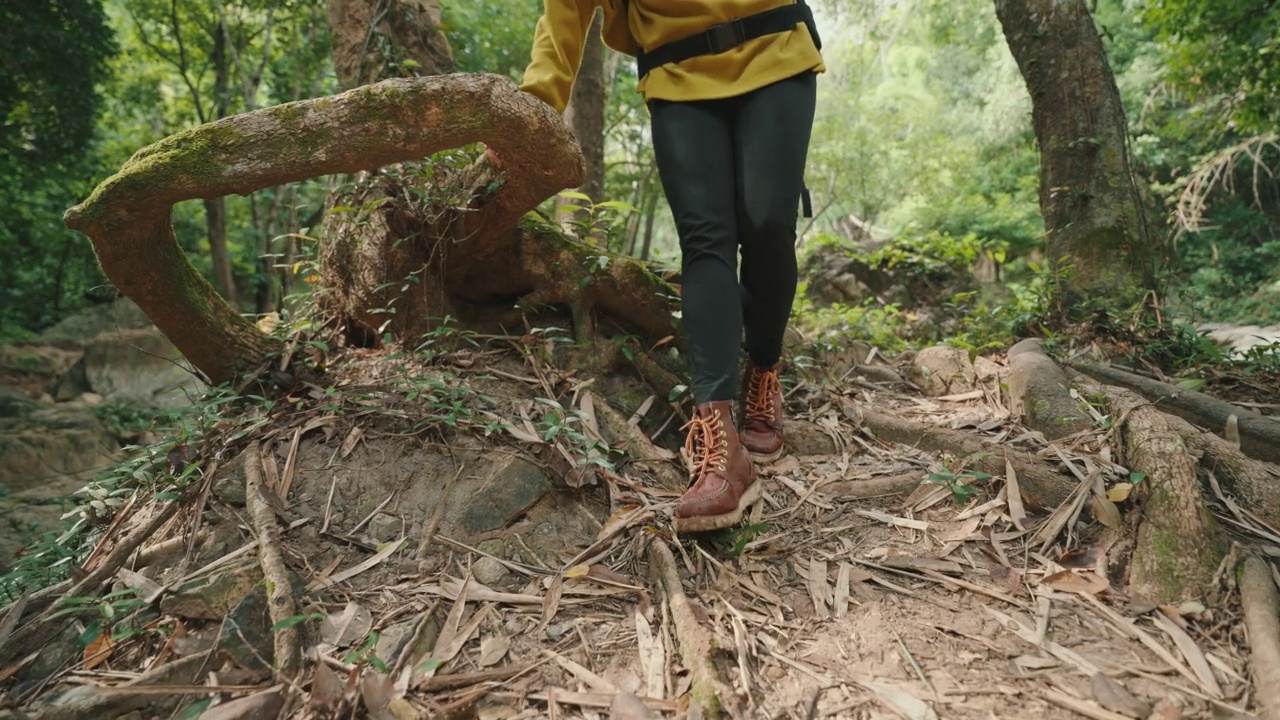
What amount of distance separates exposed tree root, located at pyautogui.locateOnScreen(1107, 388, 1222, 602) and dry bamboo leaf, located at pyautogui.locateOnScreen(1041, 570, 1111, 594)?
0.22ft

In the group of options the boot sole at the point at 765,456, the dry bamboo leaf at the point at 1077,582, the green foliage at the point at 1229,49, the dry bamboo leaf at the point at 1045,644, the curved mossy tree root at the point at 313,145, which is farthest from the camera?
the green foliage at the point at 1229,49

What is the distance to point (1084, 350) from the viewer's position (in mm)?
2766

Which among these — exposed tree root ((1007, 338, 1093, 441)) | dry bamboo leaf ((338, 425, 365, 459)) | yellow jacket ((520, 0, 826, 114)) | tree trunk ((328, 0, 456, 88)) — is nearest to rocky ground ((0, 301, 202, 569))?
dry bamboo leaf ((338, 425, 365, 459))

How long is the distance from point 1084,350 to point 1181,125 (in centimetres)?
718

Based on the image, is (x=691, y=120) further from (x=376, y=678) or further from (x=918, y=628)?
(x=376, y=678)

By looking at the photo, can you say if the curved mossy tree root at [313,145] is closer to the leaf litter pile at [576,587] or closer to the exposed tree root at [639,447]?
the leaf litter pile at [576,587]

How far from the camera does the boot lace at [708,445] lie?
1.66m

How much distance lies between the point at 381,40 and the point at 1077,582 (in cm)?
326

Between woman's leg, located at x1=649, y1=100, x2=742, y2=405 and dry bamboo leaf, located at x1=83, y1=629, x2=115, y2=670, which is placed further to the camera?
woman's leg, located at x1=649, y1=100, x2=742, y2=405

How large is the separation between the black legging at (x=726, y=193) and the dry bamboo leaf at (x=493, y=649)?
31.7 inches

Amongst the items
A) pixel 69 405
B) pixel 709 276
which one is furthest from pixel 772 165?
pixel 69 405

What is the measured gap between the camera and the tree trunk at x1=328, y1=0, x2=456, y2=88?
2826 mm

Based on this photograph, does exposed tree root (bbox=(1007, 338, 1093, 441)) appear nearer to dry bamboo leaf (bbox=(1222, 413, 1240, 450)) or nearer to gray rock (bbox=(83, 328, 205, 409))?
dry bamboo leaf (bbox=(1222, 413, 1240, 450))

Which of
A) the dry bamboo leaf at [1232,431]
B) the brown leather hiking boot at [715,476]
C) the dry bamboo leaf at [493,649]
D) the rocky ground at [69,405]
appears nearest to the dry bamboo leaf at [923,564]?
the brown leather hiking boot at [715,476]
